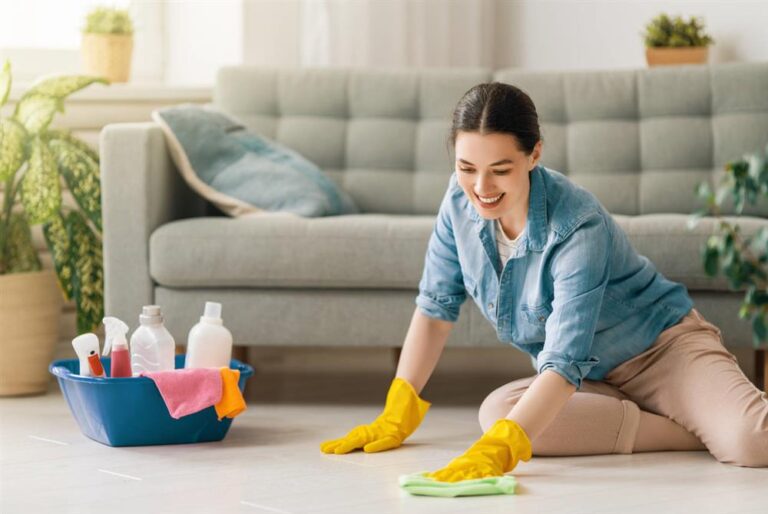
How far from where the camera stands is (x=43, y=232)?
301 centimetres

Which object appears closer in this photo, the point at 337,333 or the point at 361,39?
the point at 337,333

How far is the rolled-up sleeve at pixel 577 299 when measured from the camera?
6.74ft

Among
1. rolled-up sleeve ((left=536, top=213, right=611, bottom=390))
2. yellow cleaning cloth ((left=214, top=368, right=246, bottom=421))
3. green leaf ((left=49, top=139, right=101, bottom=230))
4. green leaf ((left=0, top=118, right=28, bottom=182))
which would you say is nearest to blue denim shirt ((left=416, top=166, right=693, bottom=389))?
rolled-up sleeve ((left=536, top=213, right=611, bottom=390))

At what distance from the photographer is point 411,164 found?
3311 millimetres

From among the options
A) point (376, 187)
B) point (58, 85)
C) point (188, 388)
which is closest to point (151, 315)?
point (188, 388)

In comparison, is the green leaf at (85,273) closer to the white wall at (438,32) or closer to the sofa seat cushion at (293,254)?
the sofa seat cushion at (293,254)

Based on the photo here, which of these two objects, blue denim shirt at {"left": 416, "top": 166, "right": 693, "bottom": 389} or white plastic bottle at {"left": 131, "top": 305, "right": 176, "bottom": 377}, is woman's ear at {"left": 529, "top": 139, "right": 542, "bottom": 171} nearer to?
blue denim shirt at {"left": 416, "top": 166, "right": 693, "bottom": 389}

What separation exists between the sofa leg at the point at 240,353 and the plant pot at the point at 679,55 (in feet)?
4.77

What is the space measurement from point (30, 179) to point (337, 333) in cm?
83

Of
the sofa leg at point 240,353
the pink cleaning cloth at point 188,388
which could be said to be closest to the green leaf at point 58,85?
the sofa leg at point 240,353

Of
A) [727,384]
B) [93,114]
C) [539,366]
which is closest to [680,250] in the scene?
[727,384]

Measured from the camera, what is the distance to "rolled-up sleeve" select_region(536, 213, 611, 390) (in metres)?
2.05

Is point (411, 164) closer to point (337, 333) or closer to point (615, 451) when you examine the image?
point (337, 333)

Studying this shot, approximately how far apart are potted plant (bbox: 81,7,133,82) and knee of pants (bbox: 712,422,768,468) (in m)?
2.19
